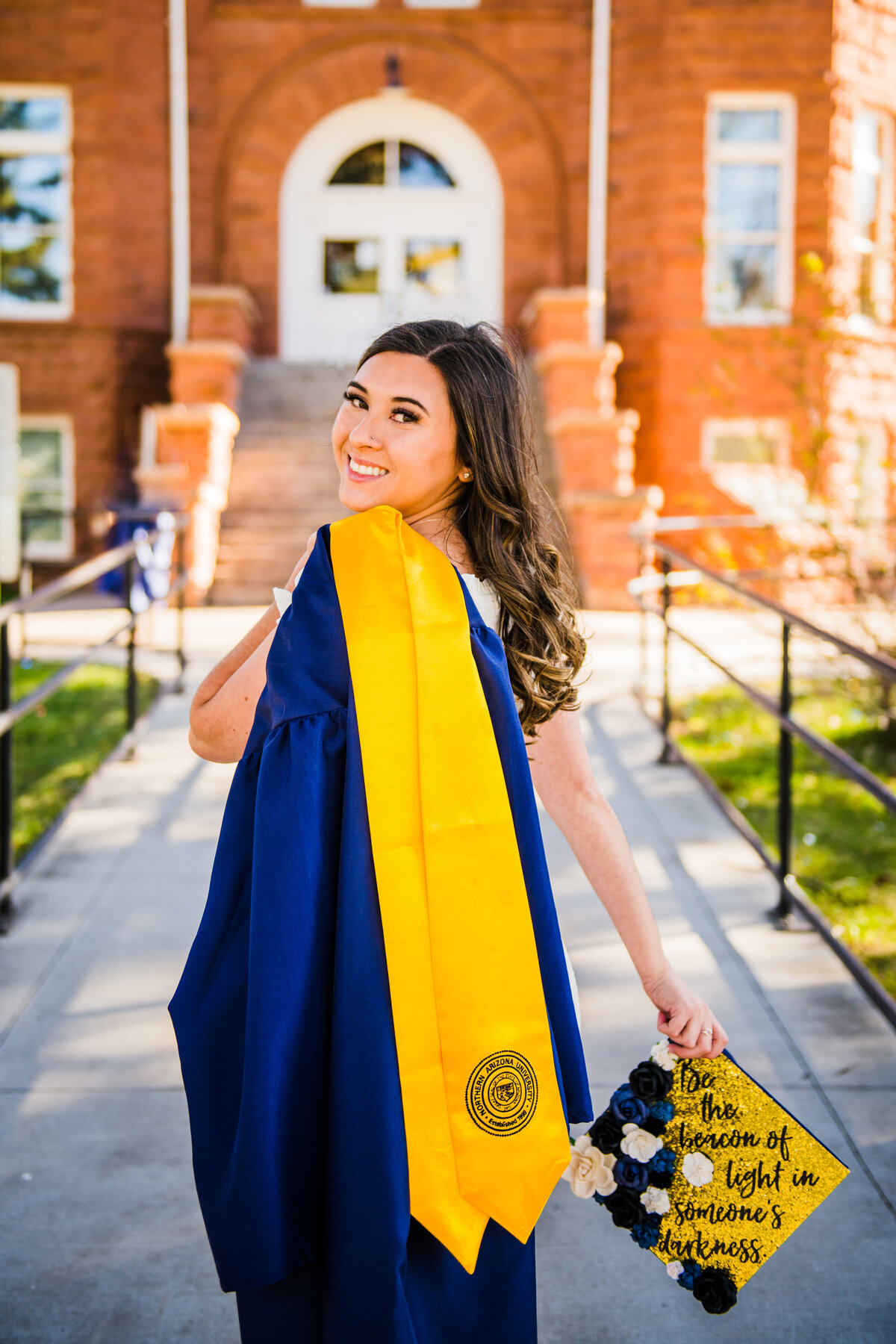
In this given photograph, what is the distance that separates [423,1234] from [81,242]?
12600 mm

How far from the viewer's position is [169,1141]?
238cm

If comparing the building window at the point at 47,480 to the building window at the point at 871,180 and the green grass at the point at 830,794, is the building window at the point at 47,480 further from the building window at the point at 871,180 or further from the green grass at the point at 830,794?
the building window at the point at 871,180

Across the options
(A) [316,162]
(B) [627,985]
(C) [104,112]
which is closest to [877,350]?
(A) [316,162]

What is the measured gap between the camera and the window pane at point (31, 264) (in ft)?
41.0

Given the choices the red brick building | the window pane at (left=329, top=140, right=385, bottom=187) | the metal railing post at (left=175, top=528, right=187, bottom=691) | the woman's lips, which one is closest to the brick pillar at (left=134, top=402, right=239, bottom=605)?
the red brick building

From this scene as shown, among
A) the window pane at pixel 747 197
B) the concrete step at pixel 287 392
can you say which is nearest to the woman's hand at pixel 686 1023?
the concrete step at pixel 287 392

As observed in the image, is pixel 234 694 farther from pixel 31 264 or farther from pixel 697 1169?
pixel 31 264

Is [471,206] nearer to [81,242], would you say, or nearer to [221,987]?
[81,242]

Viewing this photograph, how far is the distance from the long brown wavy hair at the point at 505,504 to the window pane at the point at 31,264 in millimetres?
12258

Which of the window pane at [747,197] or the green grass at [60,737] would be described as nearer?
the green grass at [60,737]

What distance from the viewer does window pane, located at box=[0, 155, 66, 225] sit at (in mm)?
12422

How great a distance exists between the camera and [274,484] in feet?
33.1

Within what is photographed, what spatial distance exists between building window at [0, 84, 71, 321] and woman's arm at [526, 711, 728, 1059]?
39.5ft

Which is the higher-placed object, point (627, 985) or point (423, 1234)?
point (423, 1234)
